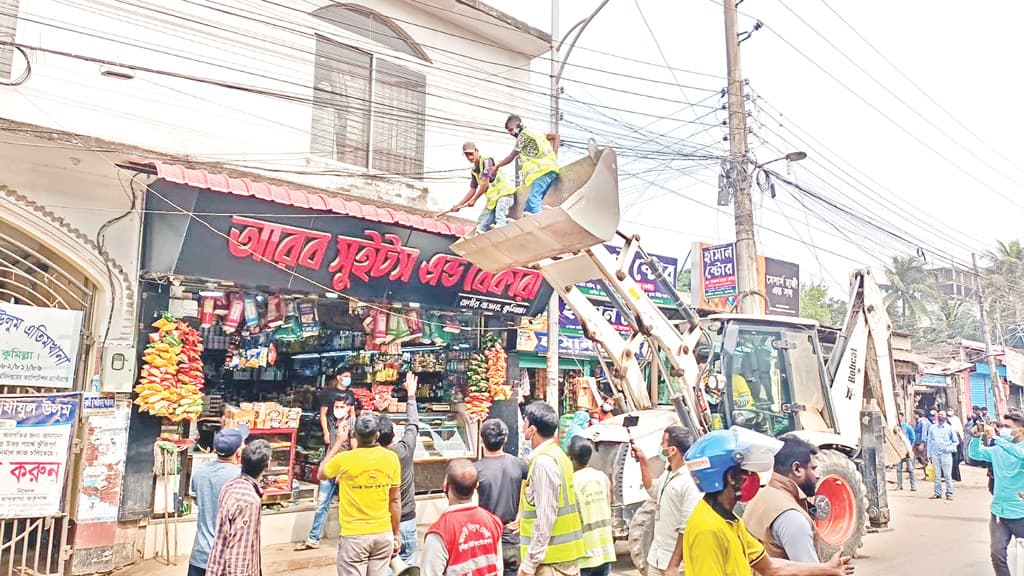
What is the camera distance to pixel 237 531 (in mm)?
4535

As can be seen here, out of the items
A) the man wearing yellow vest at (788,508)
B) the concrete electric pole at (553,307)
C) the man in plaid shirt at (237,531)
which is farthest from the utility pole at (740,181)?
the man in plaid shirt at (237,531)

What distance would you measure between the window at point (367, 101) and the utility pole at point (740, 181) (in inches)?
241

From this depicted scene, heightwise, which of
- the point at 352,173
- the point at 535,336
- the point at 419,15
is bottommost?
the point at 535,336

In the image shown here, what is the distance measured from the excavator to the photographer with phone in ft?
5.13

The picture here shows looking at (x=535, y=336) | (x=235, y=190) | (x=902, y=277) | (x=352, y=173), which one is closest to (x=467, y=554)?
(x=235, y=190)

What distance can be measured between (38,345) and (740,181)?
11559mm

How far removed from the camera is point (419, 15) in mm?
11914

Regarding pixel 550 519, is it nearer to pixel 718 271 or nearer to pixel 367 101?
pixel 367 101

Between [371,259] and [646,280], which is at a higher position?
[646,280]

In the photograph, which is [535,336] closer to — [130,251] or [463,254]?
[463,254]

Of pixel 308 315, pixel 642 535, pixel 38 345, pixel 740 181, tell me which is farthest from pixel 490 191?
pixel 740 181

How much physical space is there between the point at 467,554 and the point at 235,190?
6148mm

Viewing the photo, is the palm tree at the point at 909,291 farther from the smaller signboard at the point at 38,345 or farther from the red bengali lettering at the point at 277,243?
the smaller signboard at the point at 38,345

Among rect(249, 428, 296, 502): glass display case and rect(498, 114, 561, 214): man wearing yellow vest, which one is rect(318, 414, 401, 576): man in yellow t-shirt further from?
rect(249, 428, 296, 502): glass display case
